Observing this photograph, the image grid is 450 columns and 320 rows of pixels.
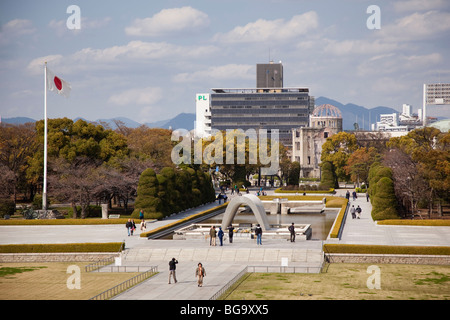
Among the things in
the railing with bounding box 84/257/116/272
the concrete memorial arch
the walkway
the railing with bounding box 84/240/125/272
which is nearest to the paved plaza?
the walkway

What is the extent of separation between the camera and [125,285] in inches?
1133

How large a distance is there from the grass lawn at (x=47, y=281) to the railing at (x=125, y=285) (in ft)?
2.05

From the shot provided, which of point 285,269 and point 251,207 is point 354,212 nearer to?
point 251,207

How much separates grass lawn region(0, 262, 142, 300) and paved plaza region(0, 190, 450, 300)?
212 cm

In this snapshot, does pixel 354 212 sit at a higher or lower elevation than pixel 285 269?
higher

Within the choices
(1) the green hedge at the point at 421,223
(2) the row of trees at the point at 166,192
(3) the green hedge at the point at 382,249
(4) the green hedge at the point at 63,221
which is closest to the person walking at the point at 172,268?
(3) the green hedge at the point at 382,249

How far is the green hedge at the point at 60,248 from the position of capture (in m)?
36.8

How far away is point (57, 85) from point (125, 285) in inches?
1283

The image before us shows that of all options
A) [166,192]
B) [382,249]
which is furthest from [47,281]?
[166,192]

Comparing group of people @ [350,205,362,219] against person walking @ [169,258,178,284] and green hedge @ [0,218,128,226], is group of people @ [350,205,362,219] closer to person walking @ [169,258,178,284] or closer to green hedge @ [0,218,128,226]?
green hedge @ [0,218,128,226]

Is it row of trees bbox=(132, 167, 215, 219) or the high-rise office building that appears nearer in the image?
row of trees bbox=(132, 167, 215, 219)

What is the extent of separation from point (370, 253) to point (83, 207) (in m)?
30.9

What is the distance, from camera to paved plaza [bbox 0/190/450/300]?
28266mm
